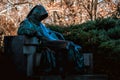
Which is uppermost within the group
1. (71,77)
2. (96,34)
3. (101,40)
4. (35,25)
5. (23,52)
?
(35,25)

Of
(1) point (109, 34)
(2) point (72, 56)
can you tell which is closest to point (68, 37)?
(1) point (109, 34)

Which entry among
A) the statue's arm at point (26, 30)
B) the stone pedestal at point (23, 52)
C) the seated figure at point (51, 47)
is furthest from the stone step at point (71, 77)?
the statue's arm at point (26, 30)

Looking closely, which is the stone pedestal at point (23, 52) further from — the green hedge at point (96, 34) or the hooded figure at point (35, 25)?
the green hedge at point (96, 34)

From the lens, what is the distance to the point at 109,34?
450 inches

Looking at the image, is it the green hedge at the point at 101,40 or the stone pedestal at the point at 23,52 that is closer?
the stone pedestal at the point at 23,52

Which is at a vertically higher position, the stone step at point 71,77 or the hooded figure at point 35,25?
the hooded figure at point 35,25

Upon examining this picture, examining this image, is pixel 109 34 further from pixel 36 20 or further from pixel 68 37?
pixel 36 20

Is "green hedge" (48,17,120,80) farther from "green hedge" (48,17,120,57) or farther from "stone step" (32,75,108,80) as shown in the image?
"stone step" (32,75,108,80)

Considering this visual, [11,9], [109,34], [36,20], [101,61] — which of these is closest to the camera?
[36,20]

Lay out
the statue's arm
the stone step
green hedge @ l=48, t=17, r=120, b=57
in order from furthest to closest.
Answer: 1. green hedge @ l=48, t=17, r=120, b=57
2. the statue's arm
3. the stone step

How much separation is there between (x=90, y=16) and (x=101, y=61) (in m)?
9.58

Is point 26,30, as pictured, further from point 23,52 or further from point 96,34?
point 96,34

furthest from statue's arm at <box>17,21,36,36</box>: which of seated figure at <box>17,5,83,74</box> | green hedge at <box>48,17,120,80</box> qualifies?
green hedge at <box>48,17,120,80</box>

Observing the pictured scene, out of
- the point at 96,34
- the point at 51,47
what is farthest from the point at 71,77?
the point at 96,34
